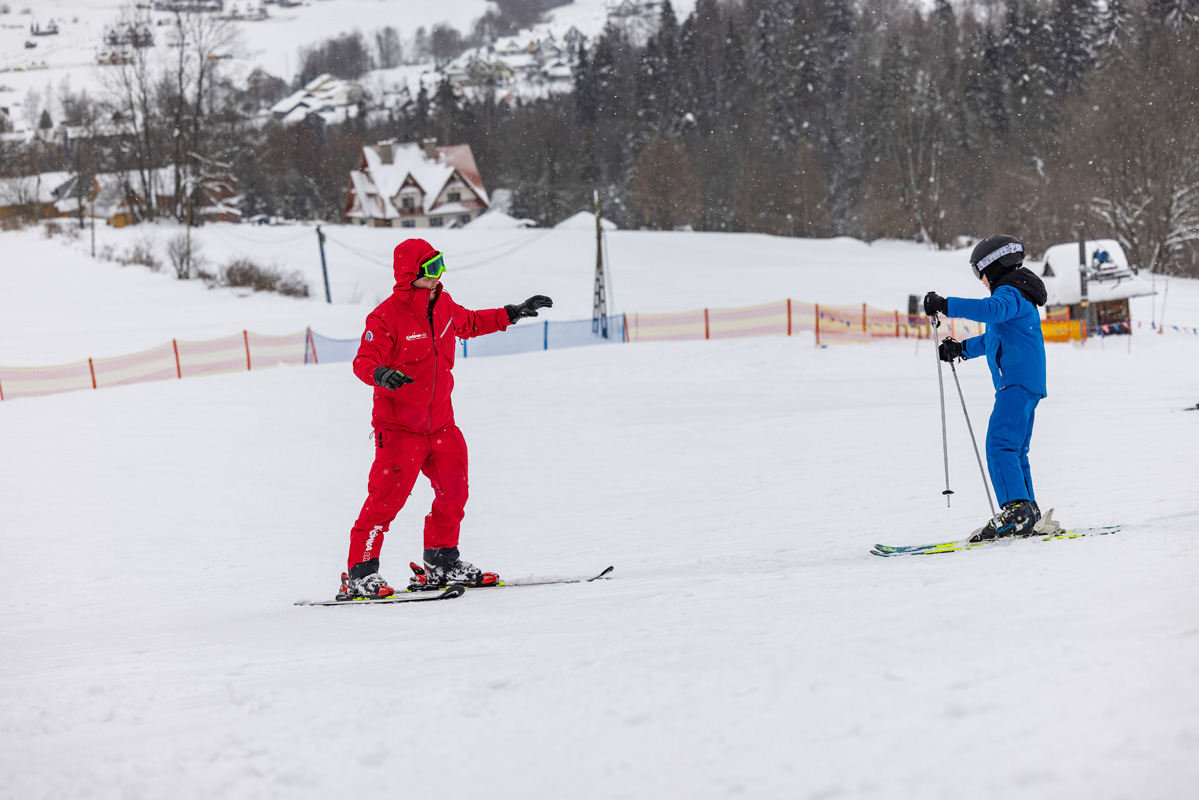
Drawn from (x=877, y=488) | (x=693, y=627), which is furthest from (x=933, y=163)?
(x=693, y=627)

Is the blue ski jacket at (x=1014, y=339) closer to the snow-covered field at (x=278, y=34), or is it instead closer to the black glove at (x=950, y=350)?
the black glove at (x=950, y=350)

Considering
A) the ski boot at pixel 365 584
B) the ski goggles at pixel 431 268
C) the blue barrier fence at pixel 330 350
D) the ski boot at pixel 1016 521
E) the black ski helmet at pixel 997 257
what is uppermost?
the ski goggles at pixel 431 268

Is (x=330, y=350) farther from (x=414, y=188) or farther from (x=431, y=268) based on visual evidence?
(x=414, y=188)

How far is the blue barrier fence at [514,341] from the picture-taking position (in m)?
20.8

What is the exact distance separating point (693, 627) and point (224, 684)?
66.2 inches

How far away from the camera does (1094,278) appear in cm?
2336

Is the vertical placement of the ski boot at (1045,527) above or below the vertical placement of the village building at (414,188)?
below

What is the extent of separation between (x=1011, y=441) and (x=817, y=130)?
68.6m

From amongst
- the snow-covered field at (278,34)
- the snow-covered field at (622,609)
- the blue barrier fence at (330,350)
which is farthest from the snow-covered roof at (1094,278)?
the snow-covered field at (278,34)

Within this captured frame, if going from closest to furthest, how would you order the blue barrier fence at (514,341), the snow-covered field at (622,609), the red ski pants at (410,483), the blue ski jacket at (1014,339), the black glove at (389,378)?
1. the snow-covered field at (622,609)
2. the black glove at (389,378)
3. the blue ski jacket at (1014,339)
4. the red ski pants at (410,483)
5. the blue barrier fence at (514,341)

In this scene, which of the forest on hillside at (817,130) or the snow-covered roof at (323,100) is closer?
the forest on hillside at (817,130)

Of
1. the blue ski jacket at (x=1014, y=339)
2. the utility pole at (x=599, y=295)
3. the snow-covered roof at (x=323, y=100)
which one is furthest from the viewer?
the snow-covered roof at (x=323, y=100)

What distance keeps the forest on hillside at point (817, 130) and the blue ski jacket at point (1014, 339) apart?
38623 mm

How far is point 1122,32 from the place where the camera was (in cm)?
5441
